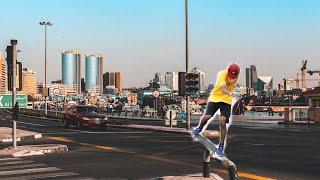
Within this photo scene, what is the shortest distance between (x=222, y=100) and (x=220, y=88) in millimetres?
177

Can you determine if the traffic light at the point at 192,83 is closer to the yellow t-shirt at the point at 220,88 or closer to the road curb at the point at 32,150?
the road curb at the point at 32,150

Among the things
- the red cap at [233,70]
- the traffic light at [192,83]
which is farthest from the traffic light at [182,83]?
the red cap at [233,70]

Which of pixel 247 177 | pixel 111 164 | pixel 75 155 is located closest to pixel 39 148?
pixel 75 155

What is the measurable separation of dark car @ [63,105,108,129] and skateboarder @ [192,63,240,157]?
78.2 ft

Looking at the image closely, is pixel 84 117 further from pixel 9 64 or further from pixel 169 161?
pixel 169 161

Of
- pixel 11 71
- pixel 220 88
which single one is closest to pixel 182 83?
pixel 11 71

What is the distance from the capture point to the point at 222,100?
245 inches

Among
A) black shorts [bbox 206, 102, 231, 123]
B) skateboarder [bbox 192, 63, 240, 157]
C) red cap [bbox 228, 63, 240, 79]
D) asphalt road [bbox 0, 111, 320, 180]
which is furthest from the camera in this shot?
asphalt road [bbox 0, 111, 320, 180]

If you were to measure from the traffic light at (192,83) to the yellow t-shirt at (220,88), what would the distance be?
1814 centimetres

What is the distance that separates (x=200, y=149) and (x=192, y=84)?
9077 millimetres

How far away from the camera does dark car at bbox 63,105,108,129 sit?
2975cm

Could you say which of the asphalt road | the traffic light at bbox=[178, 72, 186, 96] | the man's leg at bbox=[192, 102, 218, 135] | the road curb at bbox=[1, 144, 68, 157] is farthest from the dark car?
the man's leg at bbox=[192, 102, 218, 135]

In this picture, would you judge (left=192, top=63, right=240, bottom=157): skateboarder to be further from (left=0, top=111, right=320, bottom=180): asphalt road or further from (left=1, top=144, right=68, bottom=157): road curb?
(left=1, top=144, right=68, bottom=157): road curb

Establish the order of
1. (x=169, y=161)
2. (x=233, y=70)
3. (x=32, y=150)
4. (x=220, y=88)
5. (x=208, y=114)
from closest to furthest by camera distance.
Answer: (x=233, y=70) → (x=220, y=88) → (x=208, y=114) → (x=169, y=161) → (x=32, y=150)
